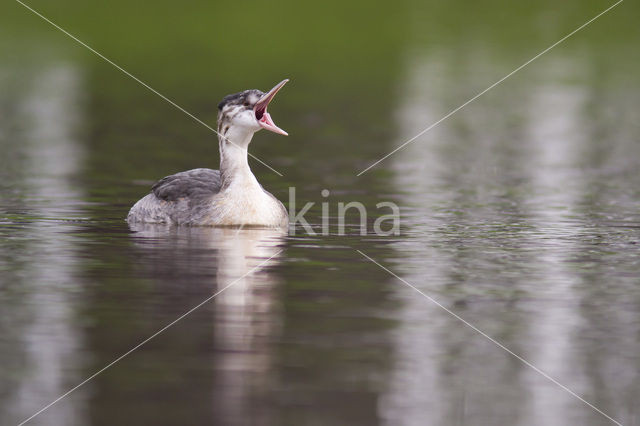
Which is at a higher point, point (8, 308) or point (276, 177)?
point (276, 177)

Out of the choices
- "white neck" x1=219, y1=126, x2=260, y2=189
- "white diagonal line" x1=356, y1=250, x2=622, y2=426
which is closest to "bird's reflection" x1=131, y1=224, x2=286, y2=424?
"white neck" x1=219, y1=126, x2=260, y2=189

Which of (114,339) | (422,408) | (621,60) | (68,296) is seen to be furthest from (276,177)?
(621,60)

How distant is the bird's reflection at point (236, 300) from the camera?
27.9 feet

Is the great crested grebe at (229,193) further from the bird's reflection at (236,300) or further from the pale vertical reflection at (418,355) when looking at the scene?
the pale vertical reflection at (418,355)

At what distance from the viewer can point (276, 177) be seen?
68.6ft

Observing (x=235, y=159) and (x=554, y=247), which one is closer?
(x=554, y=247)

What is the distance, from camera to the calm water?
860cm

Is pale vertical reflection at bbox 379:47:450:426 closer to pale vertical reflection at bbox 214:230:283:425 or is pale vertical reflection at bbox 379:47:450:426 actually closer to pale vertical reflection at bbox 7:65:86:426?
pale vertical reflection at bbox 214:230:283:425

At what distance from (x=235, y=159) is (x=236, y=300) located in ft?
15.6

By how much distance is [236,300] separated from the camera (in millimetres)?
11430

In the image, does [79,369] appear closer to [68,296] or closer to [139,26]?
[68,296]

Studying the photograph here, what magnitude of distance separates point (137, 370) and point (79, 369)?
41cm

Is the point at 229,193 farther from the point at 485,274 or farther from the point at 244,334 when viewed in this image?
the point at 244,334

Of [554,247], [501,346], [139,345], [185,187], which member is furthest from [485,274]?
[185,187]
